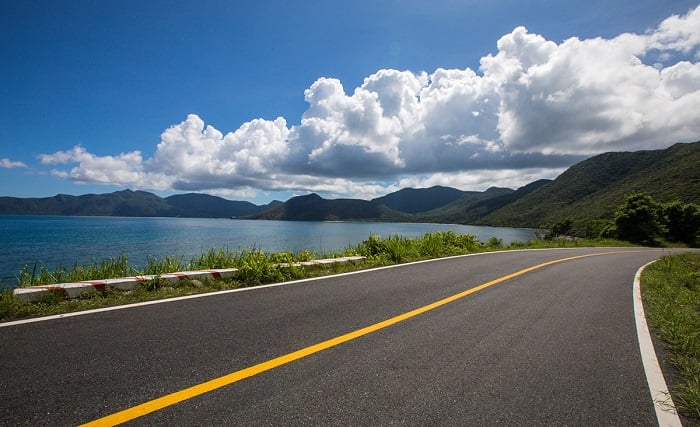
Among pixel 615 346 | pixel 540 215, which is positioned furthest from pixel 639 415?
pixel 540 215

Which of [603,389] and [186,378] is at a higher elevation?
[186,378]

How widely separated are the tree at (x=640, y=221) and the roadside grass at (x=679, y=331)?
3264 cm

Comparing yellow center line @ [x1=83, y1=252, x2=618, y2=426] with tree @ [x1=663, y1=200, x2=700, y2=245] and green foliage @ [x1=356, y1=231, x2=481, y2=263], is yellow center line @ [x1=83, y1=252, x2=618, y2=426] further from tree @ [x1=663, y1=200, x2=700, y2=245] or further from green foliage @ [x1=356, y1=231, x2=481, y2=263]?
tree @ [x1=663, y1=200, x2=700, y2=245]

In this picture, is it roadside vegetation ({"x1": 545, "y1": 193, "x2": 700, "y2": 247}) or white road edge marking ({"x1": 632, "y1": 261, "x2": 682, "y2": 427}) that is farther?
roadside vegetation ({"x1": 545, "y1": 193, "x2": 700, "y2": 247})

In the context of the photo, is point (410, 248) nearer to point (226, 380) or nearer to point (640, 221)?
point (226, 380)

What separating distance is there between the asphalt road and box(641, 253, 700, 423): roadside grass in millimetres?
289

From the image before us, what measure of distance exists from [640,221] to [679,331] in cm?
4062

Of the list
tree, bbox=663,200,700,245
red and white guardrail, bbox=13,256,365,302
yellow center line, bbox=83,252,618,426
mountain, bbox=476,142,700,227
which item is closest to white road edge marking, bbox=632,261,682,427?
yellow center line, bbox=83,252,618,426

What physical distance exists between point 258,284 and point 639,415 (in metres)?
6.09

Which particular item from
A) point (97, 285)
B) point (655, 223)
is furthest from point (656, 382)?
point (655, 223)

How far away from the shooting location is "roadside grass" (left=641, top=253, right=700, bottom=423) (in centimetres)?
278

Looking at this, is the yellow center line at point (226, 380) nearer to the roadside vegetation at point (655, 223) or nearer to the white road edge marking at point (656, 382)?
the white road edge marking at point (656, 382)

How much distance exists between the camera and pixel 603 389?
2.93m

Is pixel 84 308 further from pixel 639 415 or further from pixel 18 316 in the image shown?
pixel 639 415
